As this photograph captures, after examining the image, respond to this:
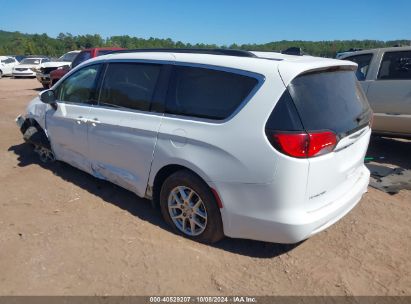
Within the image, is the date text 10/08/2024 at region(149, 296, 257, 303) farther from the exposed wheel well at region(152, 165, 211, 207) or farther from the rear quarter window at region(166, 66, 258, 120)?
the rear quarter window at region(166, 66, 258, 120)

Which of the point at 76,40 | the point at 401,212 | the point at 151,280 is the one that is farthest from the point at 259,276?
the point at 76,40

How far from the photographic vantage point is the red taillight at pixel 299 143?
2.79 m

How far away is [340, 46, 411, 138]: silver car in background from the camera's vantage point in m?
5.94

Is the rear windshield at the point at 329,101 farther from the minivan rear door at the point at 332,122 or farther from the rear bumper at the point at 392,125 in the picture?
the rear bumper at the point at 392,125

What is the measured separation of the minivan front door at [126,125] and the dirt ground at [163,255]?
49cm

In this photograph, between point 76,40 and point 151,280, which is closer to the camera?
point 151,280

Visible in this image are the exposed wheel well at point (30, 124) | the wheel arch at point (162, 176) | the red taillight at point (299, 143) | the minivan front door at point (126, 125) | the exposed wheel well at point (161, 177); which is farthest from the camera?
the exposed wheel well at point (30, 124)

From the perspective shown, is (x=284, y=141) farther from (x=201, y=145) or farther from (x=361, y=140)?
(x=361, y=140)

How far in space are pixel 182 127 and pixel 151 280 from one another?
1327mm

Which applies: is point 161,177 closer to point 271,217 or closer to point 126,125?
point 126,125

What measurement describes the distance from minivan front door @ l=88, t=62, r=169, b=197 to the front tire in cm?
34

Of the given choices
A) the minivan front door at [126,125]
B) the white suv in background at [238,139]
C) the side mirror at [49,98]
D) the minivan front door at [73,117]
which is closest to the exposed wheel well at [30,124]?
the minivan front door at [73,117]

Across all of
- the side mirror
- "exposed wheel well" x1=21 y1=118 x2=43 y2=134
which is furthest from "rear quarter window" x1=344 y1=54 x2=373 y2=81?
"exposed wheel well" x1=21 y1=118 x2=43 y2=134

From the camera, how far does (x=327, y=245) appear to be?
3553mm
